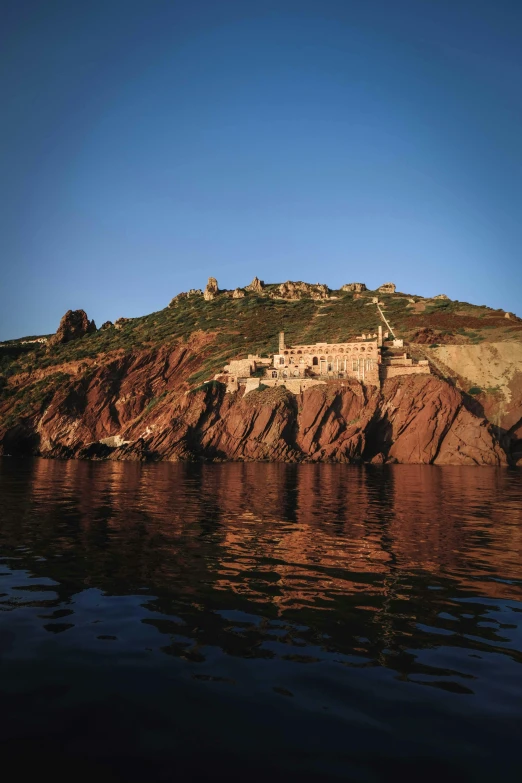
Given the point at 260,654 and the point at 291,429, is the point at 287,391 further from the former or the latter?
the point at 260,654

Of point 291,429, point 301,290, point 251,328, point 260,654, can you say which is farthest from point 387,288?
point 260,654

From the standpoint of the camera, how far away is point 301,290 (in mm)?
148625

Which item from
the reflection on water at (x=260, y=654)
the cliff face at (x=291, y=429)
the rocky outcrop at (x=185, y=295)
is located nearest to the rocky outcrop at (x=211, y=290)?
the rocky outcrop at (x=185, y=295)

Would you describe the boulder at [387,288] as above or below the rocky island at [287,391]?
above

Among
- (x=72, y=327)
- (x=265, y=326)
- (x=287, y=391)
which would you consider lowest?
(x=287, y=391)

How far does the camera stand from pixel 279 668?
7.98 meters

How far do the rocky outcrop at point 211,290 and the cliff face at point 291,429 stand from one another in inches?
2610

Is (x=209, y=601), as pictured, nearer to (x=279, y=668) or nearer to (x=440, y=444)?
(x=279, y=668)

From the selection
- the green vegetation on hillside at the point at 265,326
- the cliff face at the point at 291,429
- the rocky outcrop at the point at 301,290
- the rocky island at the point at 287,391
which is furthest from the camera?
the rocky outcrop at the point at 301,290

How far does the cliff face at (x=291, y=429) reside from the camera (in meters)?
70.5

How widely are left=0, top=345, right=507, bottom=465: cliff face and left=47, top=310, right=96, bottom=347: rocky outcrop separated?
41066 mm

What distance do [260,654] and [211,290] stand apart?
147122 millimetres

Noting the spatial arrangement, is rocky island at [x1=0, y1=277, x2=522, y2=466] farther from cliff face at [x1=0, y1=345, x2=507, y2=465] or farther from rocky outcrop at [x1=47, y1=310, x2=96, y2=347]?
rocky outcrop at [x1=47, y1=310, x2=96, y2=347]

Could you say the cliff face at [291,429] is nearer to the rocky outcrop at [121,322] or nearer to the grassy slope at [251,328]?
the grassy slope at [251,328]
